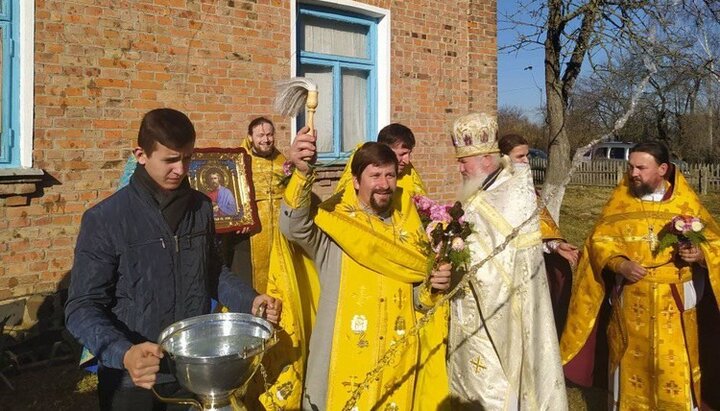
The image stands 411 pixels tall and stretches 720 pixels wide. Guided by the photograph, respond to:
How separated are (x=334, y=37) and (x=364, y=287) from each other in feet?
17.9

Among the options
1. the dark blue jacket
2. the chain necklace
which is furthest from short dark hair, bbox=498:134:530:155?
the dark blue jacket

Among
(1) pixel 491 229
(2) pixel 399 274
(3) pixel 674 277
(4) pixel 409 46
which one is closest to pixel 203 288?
(2) pixel 399 274

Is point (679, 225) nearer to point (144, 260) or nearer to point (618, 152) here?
point (144, 260)

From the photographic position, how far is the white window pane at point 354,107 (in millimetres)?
8641

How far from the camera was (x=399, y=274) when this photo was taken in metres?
3.57

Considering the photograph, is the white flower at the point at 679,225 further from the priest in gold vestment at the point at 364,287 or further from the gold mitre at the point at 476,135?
the priest in gold vestment at the point at 364,287

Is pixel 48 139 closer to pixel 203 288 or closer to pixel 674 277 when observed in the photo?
pixel 203 288

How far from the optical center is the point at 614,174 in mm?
26984

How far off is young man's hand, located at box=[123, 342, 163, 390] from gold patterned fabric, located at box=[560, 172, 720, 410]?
3.77 metres

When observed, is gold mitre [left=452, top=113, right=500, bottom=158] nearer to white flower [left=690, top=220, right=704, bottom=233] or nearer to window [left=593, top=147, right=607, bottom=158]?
white flower [left=690, top=220, right=704, bottom=233]

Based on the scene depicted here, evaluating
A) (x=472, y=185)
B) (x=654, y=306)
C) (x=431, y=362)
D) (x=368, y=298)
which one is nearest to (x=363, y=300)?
(x=368, y=298)

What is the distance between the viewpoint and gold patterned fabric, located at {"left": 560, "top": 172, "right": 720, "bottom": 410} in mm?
4770

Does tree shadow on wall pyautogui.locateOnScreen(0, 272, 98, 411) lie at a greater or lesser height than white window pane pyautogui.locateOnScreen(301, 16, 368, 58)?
lesser

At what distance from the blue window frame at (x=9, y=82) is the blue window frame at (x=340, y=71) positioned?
3.19 meters
